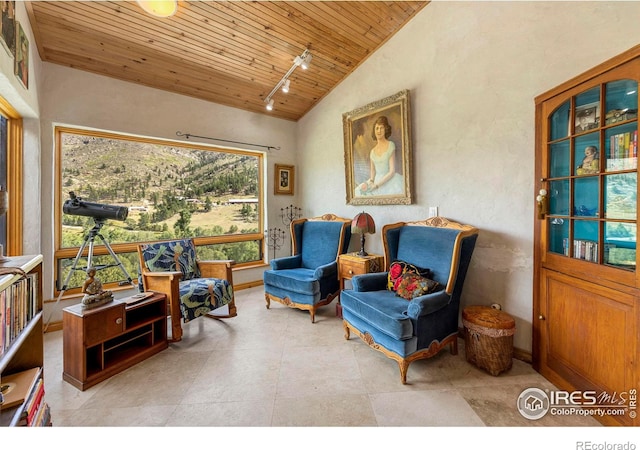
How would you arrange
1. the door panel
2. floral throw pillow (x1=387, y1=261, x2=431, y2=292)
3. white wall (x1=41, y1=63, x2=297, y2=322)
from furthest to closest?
white wall (x1=41, y1=63, x2=297, y2=322)
floral throw pillow (x1=387, y1=261, x2=431, y2=292)
the door panel

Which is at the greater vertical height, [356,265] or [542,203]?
[542,203]

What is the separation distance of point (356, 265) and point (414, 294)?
81 centimetres

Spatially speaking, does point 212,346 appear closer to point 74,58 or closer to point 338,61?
point 74,58

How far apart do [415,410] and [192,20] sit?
3606 mm

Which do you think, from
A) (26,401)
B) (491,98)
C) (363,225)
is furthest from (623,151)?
(26,401)

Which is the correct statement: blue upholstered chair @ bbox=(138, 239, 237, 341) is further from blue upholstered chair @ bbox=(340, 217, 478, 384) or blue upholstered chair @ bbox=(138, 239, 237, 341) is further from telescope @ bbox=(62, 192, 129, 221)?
blue upholstered chair @ bbox=(340, 217, 478, 384)

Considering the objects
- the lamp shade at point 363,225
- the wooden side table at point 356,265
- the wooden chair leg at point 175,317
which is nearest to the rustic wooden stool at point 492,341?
the wooden side table at point 356,265

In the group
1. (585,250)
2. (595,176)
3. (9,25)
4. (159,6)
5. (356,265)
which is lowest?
(356,265)

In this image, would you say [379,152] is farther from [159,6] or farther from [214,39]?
[159,6]

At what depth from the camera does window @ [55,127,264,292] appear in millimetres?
2771

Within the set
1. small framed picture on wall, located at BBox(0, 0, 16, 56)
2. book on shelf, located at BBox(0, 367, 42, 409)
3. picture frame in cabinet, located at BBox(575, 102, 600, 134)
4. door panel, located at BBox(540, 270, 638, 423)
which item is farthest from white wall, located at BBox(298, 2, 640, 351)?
small framed picture on wall, located at BBox(0, 0, 16, 56)

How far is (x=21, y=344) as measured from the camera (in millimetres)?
1274

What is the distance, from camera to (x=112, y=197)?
307 cm

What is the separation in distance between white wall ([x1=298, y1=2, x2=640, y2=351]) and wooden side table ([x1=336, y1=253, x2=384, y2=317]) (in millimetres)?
565
